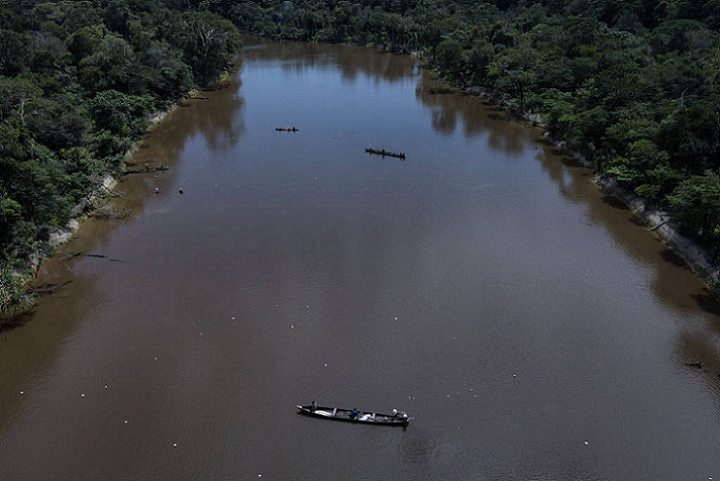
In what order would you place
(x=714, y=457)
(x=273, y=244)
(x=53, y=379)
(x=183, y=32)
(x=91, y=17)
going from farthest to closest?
(x=91, y=17) → (x=183, y=32) → (x=273, y=244) → (x=53, y=379) → (x=714, y=457)

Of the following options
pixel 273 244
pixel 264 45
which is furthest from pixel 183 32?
pixel 273 244

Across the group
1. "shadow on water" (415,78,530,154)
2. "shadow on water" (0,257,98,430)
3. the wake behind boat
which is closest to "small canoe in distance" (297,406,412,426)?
the wake behind boat

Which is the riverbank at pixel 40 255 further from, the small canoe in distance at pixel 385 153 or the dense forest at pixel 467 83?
the small canoe in distance at pixel 385 153

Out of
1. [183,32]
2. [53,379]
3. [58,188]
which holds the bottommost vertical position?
[53,379]

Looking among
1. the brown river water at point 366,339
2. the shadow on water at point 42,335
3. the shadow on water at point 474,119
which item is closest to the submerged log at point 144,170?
the brown river water at point 366,339

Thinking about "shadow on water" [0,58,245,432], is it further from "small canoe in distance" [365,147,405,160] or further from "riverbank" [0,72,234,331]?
"small canoe in distance" [365,147,405,160]

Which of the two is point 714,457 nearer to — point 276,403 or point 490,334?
point 490,334
